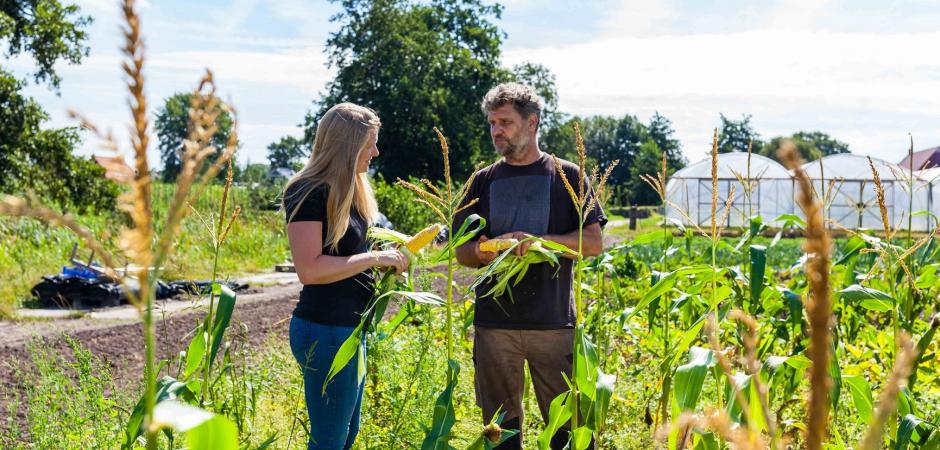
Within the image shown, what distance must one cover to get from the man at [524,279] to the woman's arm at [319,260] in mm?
641

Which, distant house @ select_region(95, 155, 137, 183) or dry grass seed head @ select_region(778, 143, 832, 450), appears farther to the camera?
distant house @ select_region(95, 155, 137, 183)

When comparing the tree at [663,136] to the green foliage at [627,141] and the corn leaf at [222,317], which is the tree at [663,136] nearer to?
the green foliage at [627,141]

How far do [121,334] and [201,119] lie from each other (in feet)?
24.1

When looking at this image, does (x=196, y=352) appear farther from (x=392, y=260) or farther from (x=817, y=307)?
(x=817, y=307)

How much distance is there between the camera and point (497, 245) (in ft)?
10.3

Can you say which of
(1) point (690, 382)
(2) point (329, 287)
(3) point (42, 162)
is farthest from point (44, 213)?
(3) point (42, 162)

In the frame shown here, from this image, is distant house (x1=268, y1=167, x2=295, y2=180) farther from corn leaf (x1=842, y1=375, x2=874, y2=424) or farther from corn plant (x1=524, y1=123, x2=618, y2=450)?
corn leaf (x1=842, y1=375, x2=874, y2=424)

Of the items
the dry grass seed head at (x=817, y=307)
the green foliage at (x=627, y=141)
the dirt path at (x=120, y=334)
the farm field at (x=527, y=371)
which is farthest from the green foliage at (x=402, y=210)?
the green foliage at (x=627, y=141)

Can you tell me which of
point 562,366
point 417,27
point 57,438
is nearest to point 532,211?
point 562,366

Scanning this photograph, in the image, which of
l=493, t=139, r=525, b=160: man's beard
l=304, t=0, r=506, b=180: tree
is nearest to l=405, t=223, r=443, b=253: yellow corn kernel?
l=493, t=139, r=525, b=160: man's beard

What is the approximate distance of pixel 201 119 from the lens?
676 millimetres

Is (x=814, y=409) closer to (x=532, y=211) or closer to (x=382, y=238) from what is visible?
(x=382, y=238)

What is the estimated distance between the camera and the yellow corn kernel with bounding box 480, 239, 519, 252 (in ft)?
10.2

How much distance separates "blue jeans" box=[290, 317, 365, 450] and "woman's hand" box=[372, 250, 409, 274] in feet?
0.96
